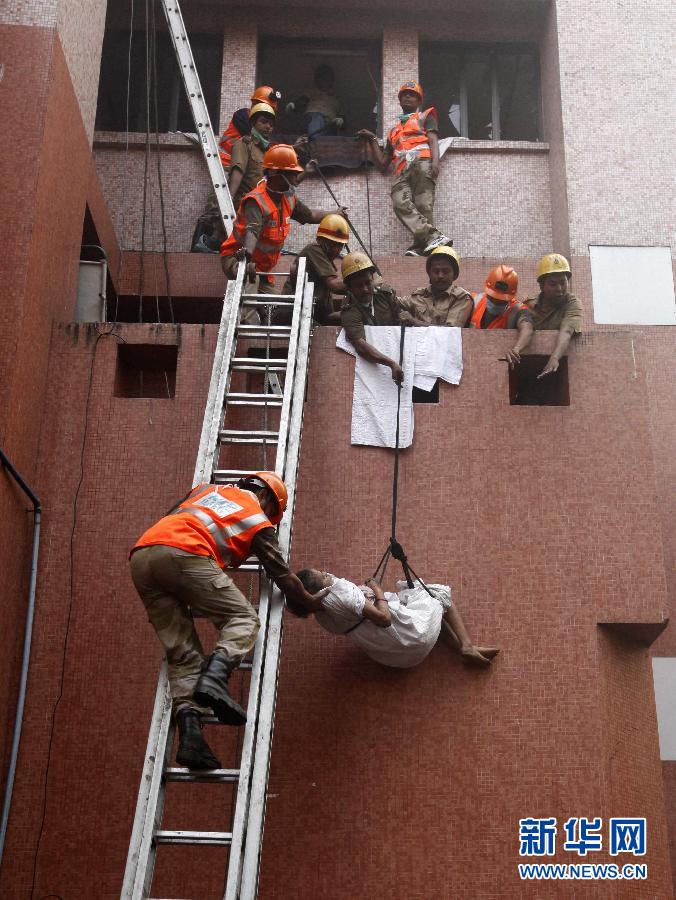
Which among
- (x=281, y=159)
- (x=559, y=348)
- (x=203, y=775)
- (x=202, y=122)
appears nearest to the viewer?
(x=203, y=775)

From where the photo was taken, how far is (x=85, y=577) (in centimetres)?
774

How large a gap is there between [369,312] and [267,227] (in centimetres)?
113

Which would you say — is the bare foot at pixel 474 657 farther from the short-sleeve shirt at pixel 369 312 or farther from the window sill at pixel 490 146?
the window sill at pixel 490 146

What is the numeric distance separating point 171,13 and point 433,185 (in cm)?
321

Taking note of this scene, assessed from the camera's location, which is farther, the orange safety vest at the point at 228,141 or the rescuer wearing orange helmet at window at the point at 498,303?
the orange safety vest at the point at 228,141

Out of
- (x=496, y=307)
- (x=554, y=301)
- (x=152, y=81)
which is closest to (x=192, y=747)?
(x=554, y=301)

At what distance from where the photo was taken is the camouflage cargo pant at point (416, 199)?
11344 millimetres

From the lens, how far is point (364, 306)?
859cm

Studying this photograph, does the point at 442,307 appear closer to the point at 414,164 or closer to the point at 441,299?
the point at 441,299

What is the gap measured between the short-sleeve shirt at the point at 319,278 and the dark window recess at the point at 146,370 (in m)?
1.11

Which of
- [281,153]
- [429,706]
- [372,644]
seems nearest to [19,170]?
[281,153]

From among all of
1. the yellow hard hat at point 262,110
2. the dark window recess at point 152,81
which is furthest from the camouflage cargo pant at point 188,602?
the dark window recess at point 152,81

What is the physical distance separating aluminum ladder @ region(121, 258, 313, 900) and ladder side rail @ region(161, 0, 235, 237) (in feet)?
7.63

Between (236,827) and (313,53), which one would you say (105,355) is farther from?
(313,53)
